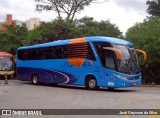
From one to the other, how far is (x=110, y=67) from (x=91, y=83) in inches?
90.3

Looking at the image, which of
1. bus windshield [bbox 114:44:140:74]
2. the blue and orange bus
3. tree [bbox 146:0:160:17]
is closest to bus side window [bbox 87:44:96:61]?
the blue and orange bus

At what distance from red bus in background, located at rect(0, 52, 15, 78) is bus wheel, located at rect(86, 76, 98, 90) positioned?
62.8 ft

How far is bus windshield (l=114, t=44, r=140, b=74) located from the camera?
21625 millimetres

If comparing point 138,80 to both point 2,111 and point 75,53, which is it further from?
point 2,111

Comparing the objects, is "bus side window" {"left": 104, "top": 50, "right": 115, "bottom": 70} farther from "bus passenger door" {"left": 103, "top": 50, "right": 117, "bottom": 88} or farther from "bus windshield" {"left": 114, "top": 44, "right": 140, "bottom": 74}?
"bus windshield" {"left": 114, "top": 44, "right": 140, "bottom": 74}

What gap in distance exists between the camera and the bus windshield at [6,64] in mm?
40975

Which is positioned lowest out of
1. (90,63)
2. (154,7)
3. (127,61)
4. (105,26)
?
(90,63)

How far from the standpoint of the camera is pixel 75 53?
81.2ft

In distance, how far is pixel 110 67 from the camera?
71.6 ft

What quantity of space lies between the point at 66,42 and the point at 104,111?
1371cm

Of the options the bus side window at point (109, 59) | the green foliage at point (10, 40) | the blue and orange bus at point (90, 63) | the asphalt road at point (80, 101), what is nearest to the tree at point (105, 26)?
the green foliage at point (10, 40)

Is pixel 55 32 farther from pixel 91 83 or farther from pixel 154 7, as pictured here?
pixel 154 7

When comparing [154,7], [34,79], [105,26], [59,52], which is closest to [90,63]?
[59,52]

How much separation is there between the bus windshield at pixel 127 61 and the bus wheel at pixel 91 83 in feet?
8.02
